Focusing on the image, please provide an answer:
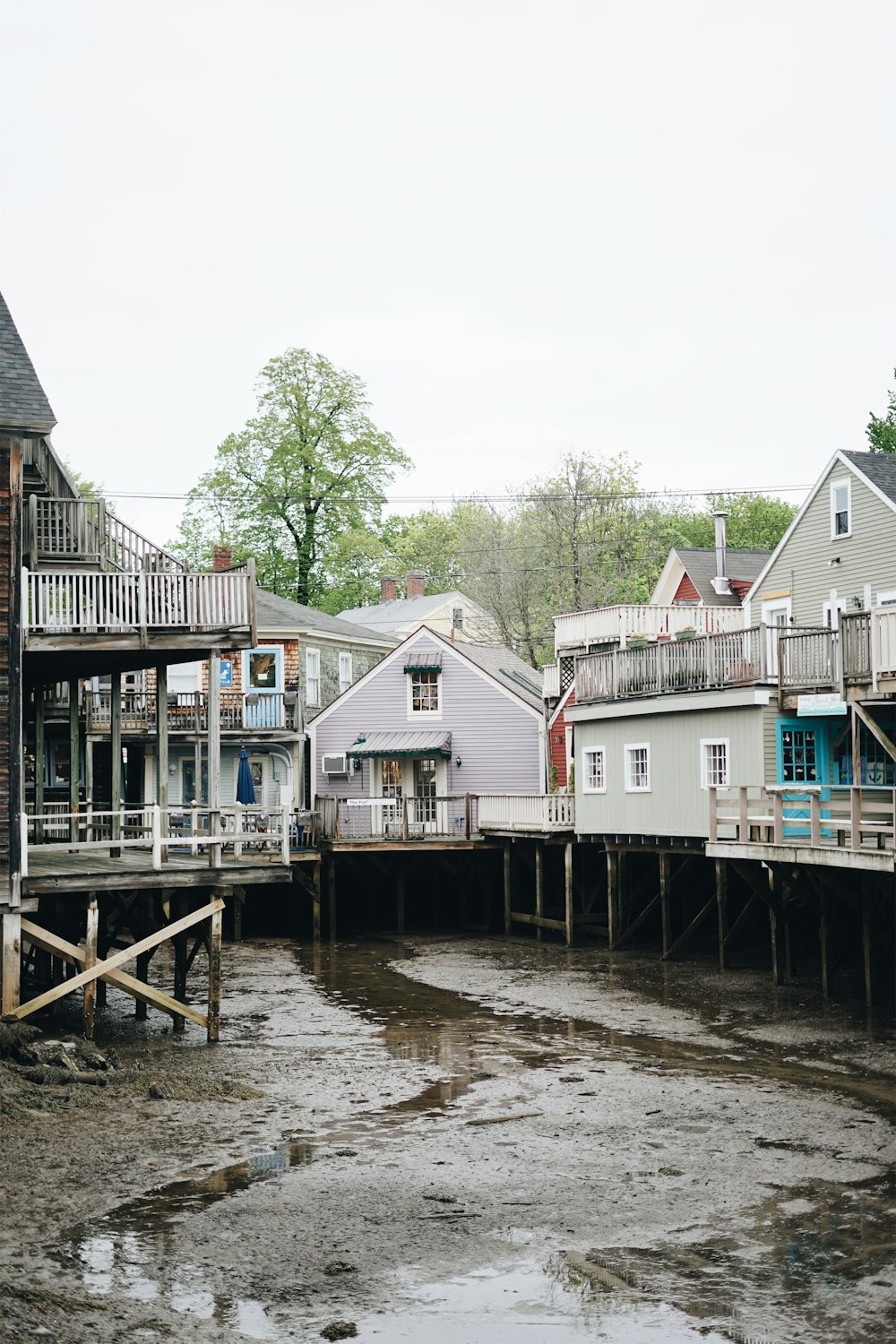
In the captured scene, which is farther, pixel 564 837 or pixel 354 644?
pixel 354 644

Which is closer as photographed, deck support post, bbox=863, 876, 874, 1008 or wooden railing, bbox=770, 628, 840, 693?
deck support post, bbox=863, 876, 874, 1008

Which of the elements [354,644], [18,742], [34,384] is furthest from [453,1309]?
[354,644]

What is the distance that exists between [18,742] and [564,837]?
1750 cm

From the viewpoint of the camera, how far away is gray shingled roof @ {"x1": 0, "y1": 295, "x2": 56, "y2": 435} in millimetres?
19016

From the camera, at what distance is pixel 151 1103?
16938 mm

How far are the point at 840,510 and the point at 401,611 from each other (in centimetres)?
2783

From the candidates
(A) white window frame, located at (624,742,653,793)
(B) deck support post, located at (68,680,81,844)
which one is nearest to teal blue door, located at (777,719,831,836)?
(A) white window frame, located at (624,742,653,793)

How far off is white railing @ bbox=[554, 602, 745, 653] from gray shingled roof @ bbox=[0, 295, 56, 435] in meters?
20.5

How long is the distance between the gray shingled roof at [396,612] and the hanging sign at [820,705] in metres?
30.5

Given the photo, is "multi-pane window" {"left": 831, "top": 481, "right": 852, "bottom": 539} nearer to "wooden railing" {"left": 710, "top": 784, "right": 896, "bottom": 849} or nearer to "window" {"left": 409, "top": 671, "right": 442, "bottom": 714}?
"wooden railing" {"left": 710, "top": 784, "right": 896, "bottom": 849}

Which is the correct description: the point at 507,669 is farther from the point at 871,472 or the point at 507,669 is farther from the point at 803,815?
the point at 803,815

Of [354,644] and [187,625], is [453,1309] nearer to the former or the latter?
[187,625]

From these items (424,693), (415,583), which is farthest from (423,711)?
(415,583)

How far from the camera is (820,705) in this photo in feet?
84.6
